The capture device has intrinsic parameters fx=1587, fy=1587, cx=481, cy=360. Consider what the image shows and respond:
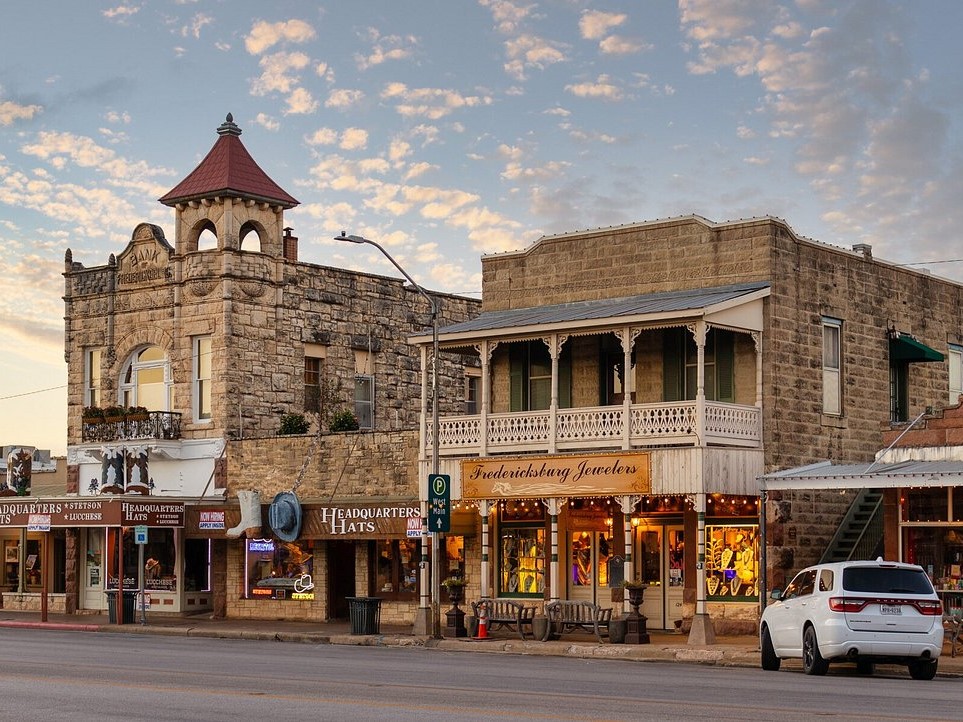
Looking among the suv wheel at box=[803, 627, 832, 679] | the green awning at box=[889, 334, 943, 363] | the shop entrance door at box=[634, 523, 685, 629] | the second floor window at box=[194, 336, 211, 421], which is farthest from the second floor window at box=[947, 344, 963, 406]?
the second floor window at box=[194, 336, 211, 421]

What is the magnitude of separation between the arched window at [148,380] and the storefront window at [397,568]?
8355 mm

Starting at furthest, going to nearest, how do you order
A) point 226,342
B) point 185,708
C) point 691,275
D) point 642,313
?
1. point 226,342
2. point 691,275
3. point 642,313
4. point 185,708

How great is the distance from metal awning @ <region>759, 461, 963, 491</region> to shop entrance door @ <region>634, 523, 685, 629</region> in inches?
174

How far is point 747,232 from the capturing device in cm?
3303

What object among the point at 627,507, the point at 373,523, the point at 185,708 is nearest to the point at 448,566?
the point at 373,523

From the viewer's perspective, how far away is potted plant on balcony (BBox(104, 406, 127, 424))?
143 feet

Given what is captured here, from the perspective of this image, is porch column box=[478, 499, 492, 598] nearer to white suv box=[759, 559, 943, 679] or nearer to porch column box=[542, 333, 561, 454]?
porch column box=[542, 333, 561, 454]

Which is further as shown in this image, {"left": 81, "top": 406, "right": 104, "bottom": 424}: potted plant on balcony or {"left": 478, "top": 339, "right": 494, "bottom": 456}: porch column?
{"left": 81, "top": 406, "right": 104, "bottom": 424}: potted plant on balcony

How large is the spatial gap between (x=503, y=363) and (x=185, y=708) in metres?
21.5

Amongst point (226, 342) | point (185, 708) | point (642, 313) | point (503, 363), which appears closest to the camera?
point (185, 708)

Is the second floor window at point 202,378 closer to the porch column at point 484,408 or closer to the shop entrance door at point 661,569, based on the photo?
the porch column at point 484,408

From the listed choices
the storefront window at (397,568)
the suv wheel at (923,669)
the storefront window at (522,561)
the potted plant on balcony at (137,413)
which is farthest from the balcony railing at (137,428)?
the suv wheel at (923,669)

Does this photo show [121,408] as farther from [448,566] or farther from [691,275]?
[691,275]

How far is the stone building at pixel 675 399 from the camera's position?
3184cm
